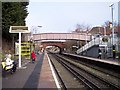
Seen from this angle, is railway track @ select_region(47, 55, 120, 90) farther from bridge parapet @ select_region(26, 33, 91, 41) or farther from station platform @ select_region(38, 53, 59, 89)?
bridge parapet @ select_region(26, 33, 91, 41)

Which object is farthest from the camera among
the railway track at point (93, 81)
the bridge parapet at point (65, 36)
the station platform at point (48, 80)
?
the bridge parapet at point (65, 36)

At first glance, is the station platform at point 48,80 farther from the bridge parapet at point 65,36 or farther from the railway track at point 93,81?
the bridge parapet at point 65,36

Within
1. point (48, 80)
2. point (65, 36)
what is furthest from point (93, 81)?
point (65, 36)

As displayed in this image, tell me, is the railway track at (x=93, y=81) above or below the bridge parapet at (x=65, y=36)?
below

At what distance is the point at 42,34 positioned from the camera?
106125 mm

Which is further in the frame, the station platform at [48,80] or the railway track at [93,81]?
the railway track at [93,81]

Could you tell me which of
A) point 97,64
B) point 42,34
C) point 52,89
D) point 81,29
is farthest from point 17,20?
point 81,29

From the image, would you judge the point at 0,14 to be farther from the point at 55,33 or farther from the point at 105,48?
the point at 55,33

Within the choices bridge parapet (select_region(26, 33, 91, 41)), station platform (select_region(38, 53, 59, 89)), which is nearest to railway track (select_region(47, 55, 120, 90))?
station platform (select_region(38, 53, 59, 89))

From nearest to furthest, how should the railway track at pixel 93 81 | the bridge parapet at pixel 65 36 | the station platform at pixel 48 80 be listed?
the station platform at pixel 48 80
the railway track at pixel 93 81
the bridge parapet at pixel 65 36

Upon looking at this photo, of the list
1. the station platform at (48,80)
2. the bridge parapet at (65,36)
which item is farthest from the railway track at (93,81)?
the bridge parapet at (65,36)

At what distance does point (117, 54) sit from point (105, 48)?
7.66m

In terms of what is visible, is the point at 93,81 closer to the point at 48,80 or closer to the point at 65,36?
the point at 48,80

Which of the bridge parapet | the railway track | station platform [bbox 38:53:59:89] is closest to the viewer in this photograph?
station platform [bbox 38:53:59:89]
